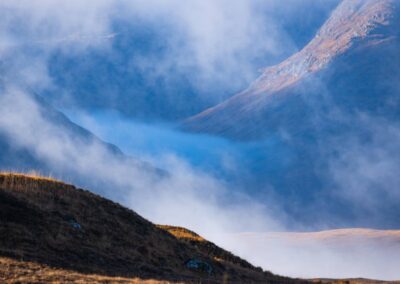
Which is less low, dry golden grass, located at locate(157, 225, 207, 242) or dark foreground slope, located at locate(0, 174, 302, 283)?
dry golden grass, located at locate(157, 225, 207, 242)

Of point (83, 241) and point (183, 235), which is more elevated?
point (183, 235)

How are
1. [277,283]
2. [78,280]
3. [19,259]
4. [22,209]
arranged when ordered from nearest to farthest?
[78,280], [19,259], [22,209], [277,283]

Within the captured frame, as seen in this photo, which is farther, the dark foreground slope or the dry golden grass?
the dry golden grass

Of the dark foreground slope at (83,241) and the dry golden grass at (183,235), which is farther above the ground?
the dry golden grass at (183,235)

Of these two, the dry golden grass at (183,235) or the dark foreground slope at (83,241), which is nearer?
the dark foreground slope at (83,241)

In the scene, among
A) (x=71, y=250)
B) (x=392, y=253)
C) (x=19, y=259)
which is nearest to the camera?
(x=19, y=259)

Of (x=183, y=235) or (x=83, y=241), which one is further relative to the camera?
(x=183, y=235)

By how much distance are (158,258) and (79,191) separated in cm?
779

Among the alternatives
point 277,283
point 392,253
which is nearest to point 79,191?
point 277,283

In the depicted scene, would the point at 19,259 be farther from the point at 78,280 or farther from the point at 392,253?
the point at 392,253

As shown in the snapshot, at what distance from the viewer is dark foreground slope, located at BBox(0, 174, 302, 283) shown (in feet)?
92.4

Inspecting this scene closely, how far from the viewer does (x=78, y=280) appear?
2283 cm

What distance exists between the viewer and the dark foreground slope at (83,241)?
2817cm

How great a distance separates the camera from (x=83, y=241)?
33.4 metres
